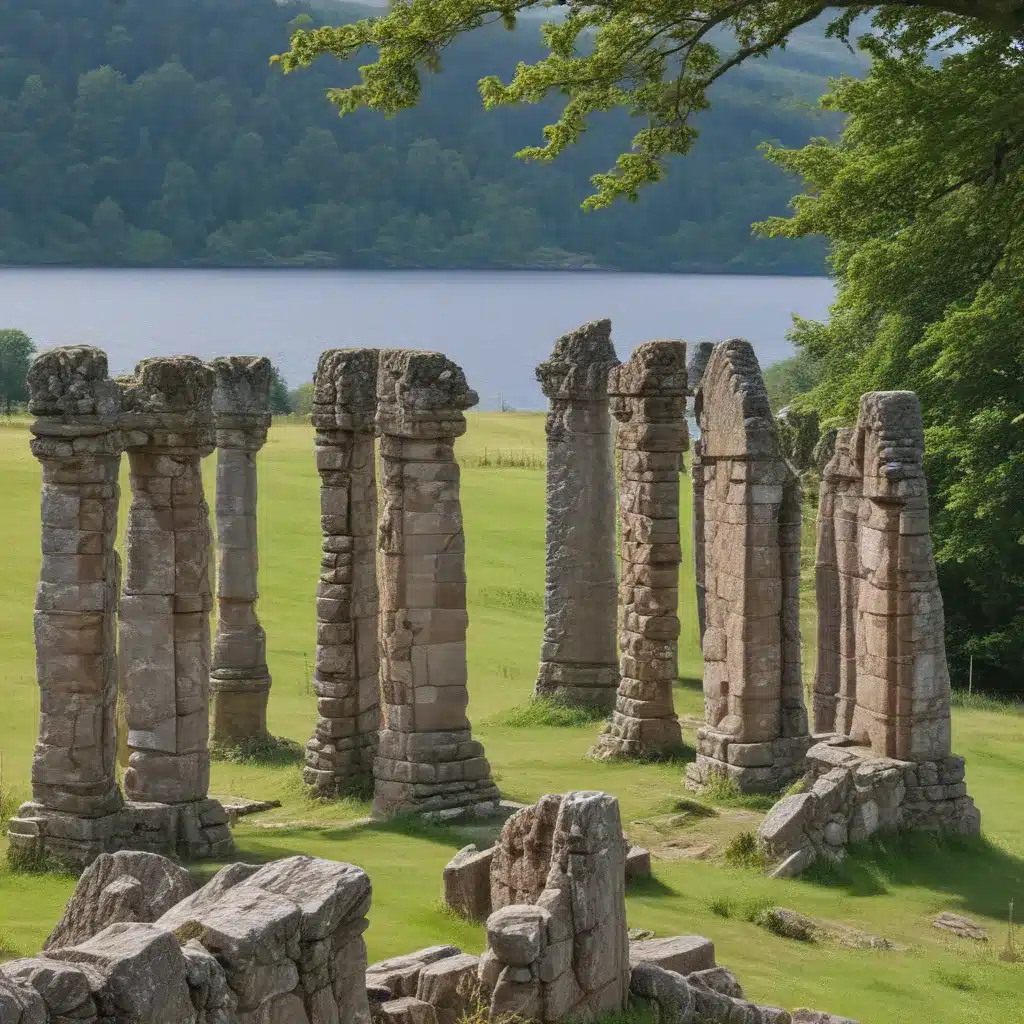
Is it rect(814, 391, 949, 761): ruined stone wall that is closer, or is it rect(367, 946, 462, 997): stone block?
rect(367, 946, 462, 997): stone block

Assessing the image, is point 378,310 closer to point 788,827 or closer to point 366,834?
point 366,834

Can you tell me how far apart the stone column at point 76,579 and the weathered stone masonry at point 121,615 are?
0.01 meters

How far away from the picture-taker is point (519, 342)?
12619cm

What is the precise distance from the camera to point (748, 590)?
19.5 meters

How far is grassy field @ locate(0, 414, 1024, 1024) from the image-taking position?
45.6 feet

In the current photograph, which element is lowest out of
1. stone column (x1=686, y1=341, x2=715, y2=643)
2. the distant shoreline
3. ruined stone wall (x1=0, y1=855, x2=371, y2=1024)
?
ruined stone wall (x1=0, y1=855, x2=371, y2=1024)

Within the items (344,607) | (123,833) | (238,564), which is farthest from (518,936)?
(238,564)

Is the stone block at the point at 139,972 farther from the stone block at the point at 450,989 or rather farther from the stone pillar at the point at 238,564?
the stone pillar at the point at 238,564

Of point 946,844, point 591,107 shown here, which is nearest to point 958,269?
point 591,107

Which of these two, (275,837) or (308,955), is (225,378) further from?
(308,955)

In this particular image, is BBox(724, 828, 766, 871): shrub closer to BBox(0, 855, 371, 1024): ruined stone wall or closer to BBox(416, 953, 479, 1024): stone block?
BBox(416, 953, 479, 1024): stone block

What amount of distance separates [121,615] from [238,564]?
6943mm

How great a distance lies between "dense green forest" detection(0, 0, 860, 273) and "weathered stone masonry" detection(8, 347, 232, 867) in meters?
94.1

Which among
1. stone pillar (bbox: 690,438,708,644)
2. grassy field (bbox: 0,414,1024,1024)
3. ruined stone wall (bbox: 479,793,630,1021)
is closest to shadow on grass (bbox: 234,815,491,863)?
grassy field (bbox: 0,414,1024,1024)
